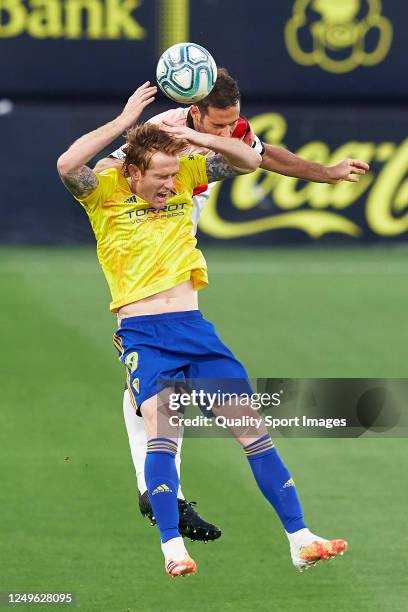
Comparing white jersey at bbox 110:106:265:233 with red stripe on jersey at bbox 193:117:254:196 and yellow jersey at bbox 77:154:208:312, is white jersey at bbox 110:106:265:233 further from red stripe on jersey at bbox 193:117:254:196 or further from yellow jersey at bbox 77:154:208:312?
yellow jersey at bbox 77:154:208:312

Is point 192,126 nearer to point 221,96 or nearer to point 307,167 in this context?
point 221,96

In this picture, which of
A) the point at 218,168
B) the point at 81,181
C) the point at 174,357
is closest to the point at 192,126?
the point at 218,168

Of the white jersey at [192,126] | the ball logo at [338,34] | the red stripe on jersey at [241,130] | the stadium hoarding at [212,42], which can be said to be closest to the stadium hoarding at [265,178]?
the stadium hoarding at [212,42]

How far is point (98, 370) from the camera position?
14.5 metres

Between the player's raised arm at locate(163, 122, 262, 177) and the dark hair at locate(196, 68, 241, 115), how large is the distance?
327 millimetres

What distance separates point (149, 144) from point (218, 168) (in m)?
0.52

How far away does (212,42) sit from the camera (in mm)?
22047

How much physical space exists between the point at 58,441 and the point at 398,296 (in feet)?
26.8

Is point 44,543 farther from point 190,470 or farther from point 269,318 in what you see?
point 269,318

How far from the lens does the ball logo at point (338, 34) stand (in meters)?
22.1

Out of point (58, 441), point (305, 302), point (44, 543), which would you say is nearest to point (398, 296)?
point (305, 302)

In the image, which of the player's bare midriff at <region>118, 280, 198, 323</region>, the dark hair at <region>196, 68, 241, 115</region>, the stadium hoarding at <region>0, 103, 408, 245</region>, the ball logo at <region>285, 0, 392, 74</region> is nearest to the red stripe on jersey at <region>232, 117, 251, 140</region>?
the dark hair at <region>196, 68, 241, 115</region>

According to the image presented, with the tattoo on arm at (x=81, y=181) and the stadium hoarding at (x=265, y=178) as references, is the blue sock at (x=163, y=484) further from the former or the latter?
the stadium hoarding at (x=265, y=178)

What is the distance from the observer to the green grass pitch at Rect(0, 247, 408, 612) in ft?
28.0
